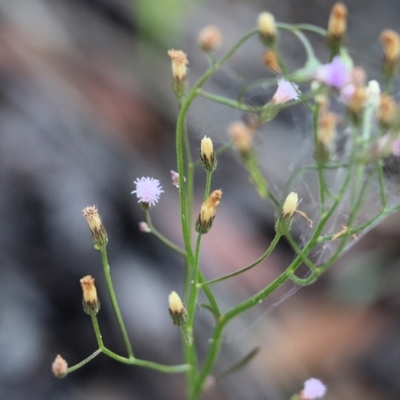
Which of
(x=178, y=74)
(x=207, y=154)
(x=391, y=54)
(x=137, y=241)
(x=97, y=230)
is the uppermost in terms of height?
(x=391, y=54)

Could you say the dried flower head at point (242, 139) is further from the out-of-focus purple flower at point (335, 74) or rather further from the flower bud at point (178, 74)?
the flower bud at point (178, 74)

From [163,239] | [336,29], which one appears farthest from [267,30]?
[163,239]

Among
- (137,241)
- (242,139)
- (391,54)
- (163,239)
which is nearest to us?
(242,139)

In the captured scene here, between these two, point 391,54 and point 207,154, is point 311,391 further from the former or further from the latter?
point 391,54

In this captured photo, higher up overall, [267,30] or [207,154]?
[267,30]

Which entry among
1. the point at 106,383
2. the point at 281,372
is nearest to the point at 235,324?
the point at 281,372

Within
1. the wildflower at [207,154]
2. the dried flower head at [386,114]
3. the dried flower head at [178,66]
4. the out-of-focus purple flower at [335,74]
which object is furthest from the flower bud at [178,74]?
the dried flower head at [386,114]
